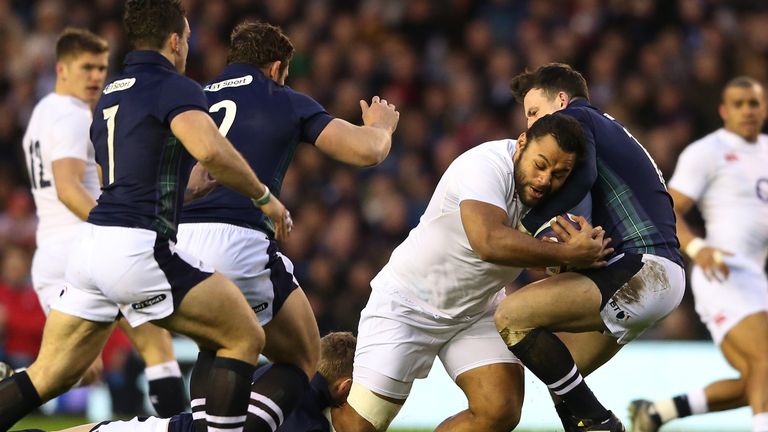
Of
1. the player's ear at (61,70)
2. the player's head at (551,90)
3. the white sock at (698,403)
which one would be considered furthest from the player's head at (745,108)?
the player's ear at (61,70)

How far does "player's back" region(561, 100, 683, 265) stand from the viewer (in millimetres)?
5758

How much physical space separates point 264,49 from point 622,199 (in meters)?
1.96

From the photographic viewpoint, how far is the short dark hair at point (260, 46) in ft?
19.9

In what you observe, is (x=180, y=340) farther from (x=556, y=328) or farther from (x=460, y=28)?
(x=556, y=328)

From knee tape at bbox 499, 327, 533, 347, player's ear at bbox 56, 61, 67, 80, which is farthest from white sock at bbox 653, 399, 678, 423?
player's ear at bbox 56, 61, 67, 80

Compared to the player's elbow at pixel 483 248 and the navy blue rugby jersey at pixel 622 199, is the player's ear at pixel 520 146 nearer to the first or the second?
the navy blue rugby jersey at pixel 622 199

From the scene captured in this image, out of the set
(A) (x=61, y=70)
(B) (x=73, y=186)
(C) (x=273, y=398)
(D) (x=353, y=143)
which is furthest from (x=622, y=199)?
(A) (x=61, y=70)

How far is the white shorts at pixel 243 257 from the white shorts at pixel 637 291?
1565 millimetres

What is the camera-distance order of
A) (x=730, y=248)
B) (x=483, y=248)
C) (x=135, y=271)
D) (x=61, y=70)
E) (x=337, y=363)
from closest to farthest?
(x=135, y=271) < (x=483, y=248) < (x=337, y=363) < (x=61, y=70) < (x=730, y=248)

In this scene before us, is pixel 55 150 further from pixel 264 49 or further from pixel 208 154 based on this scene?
pixel 208 154

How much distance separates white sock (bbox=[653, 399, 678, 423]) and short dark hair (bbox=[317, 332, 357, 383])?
2.57 metres

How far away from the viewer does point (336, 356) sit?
629 centimetres

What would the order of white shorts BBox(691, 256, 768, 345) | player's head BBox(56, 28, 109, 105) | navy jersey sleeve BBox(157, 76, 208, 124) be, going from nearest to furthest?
navy jersey sleeve BBox(157, 76, 208, 124) < player's head BBox(56, 28, 109, 105) < white shorts BBox(691, 256, 768, 345)

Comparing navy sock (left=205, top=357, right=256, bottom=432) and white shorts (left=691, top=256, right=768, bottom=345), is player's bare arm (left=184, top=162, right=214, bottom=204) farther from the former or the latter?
white shorts (left=691, top=256, right=768, bottom=345)
